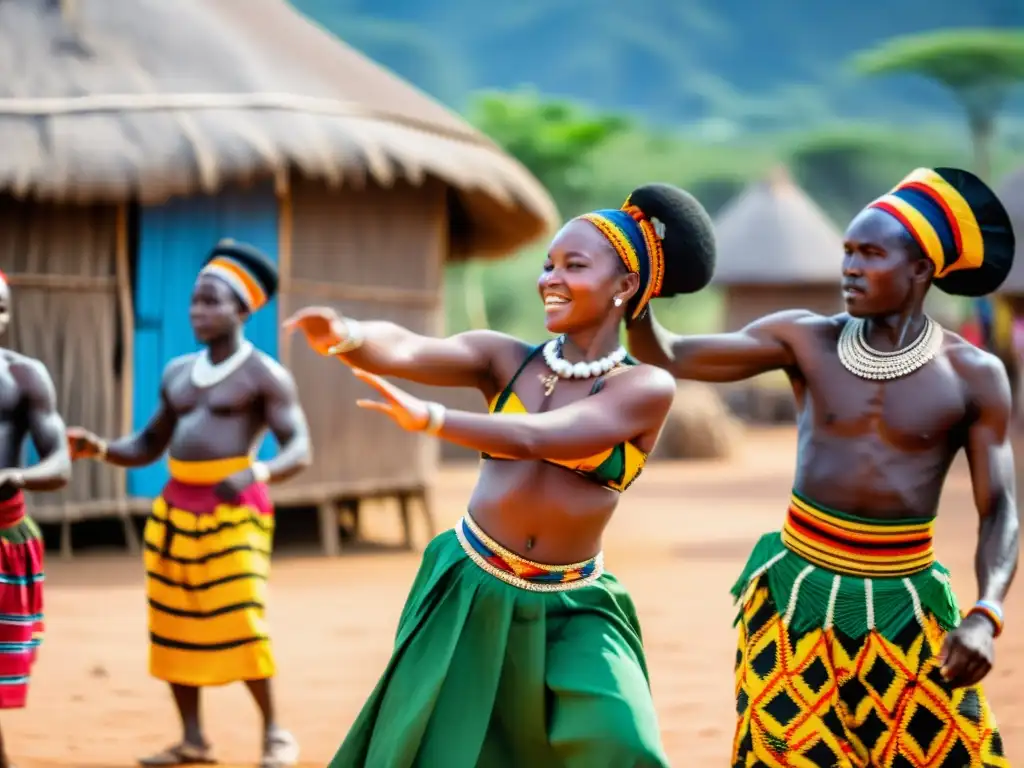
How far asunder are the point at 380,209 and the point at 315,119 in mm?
1029

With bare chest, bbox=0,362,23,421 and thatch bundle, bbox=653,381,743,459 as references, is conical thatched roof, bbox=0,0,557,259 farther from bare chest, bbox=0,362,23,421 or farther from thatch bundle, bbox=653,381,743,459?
thatch bundle, bbox=653,381,743,459

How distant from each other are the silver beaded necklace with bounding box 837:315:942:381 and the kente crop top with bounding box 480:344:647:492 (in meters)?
0.59

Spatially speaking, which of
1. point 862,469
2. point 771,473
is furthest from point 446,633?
point 771,473

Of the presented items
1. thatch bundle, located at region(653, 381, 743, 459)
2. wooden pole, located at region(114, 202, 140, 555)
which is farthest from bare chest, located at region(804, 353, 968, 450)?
thatch bundle, located at region(653, 381, 743, 459)

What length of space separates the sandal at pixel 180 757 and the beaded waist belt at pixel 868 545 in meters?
2.53

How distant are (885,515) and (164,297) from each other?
7328 millimetres

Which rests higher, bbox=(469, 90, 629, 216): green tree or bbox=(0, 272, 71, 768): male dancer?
bbox=(469, 90, 629, 216): green tree

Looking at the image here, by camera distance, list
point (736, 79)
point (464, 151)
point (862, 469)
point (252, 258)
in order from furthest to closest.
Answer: point (736, 79) → point (464, 151) → point (252, 258) → point (862, 469)


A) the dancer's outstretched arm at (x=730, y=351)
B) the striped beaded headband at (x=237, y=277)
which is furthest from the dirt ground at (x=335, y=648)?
Result: the dancer's outstretched arm at (x=730, y=351)

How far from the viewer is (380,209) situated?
11.1 metres

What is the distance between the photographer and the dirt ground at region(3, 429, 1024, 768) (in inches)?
230

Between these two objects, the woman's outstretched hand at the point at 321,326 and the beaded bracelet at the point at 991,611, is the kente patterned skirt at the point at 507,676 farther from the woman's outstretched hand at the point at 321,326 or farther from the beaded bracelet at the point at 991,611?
the beaded bracelet at the point at 991,611

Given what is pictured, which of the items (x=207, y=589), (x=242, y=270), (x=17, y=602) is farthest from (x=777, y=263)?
(x=17, y=602)

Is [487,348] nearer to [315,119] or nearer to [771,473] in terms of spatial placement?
[315,119]
